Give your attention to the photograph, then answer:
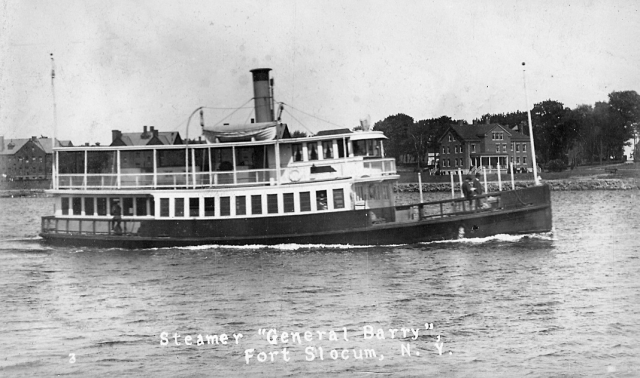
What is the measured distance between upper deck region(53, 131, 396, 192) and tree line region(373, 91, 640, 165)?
51.0 meters

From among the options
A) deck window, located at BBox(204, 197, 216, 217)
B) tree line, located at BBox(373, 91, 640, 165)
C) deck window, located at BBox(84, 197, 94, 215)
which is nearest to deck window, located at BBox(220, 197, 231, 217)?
deck window, located at BBox(204, 197, 216, 217)

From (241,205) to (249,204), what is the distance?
349mm

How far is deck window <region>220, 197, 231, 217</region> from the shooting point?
29.5 m

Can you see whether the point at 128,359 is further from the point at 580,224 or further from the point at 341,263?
the point at 580,224

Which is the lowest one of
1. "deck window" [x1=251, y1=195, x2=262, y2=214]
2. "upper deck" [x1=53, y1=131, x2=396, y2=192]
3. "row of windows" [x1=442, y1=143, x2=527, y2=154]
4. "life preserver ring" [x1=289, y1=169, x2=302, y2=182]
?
"deck window" [x1=251, y1=195, x2=262, y2=214]

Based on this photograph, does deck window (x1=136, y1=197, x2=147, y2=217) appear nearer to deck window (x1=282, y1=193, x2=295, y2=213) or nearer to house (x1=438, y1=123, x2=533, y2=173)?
deck window (x1=282, y1=193, x2=295, y2=213)

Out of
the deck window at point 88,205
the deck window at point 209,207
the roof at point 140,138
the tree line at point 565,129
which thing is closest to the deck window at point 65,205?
the deck window at point 88,205

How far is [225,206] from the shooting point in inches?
1161

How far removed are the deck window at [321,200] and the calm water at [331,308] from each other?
1.65 metres

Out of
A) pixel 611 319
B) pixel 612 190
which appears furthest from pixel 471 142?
pixel 611 319

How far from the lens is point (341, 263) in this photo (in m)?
26.0

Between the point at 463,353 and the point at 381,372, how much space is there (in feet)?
6.33

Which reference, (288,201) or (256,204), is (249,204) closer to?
(256,204)

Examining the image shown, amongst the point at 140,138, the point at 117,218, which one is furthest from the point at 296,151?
the point at 140,138
